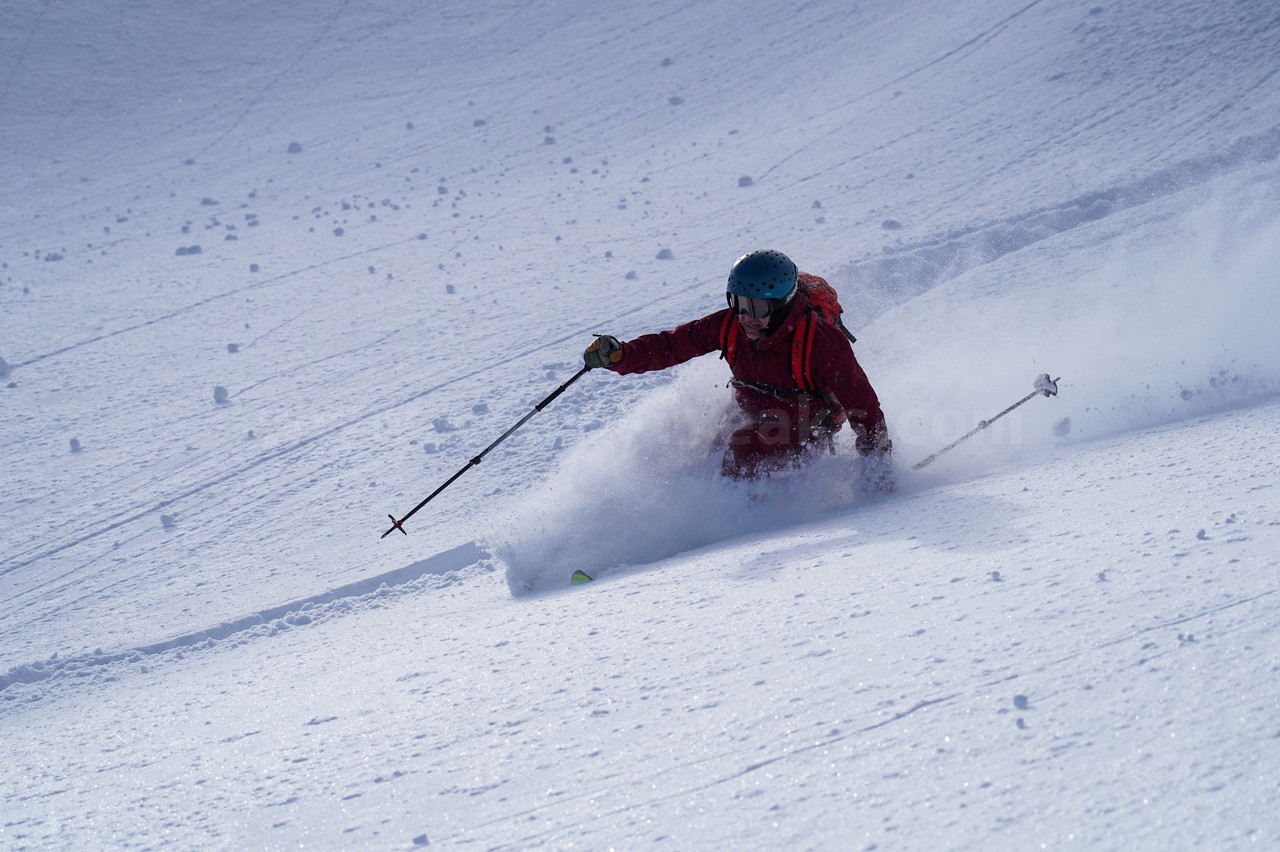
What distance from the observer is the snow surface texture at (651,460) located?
7.84 ft

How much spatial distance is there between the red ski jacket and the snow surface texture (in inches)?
10.3

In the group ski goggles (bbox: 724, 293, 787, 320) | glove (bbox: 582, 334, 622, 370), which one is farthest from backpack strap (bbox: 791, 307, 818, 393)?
glove (bbox: 582, 334, 622, 370)

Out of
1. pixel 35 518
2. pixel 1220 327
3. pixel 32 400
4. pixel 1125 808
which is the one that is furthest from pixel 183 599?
pixel 1220 327

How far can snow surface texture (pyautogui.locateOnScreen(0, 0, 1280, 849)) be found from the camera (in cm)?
239

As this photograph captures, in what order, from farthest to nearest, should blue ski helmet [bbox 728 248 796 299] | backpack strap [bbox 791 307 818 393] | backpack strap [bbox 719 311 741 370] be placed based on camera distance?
backpack strap [bbox 719 311 741 370] < backpack strap [bbox 791 307 818 393] < blue ski helmet [bbox 728 248 796 299]

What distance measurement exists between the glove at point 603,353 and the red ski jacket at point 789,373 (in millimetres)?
56

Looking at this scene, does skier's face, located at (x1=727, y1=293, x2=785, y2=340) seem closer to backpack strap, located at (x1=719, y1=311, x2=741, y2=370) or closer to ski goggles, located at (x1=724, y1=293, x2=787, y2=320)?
ski goggles, located at (x1=724, y1=293, x2=787, y2=320)

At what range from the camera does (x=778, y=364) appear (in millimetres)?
4781

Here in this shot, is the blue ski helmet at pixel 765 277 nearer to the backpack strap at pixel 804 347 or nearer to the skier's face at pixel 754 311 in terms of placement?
the skier's face at pixel 754 311

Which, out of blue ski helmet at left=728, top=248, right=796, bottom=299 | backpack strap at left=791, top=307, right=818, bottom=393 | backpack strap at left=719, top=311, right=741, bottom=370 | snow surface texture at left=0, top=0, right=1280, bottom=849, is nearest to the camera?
snow surface texture at left=0, top=0, right=1280, bottom=849

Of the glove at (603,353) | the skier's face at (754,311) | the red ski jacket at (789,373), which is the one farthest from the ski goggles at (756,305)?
the glove at (603,353)

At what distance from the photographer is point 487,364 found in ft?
23.7

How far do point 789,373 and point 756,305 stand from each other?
1.33 feet

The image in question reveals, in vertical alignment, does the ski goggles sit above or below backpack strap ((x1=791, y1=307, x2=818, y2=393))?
above
